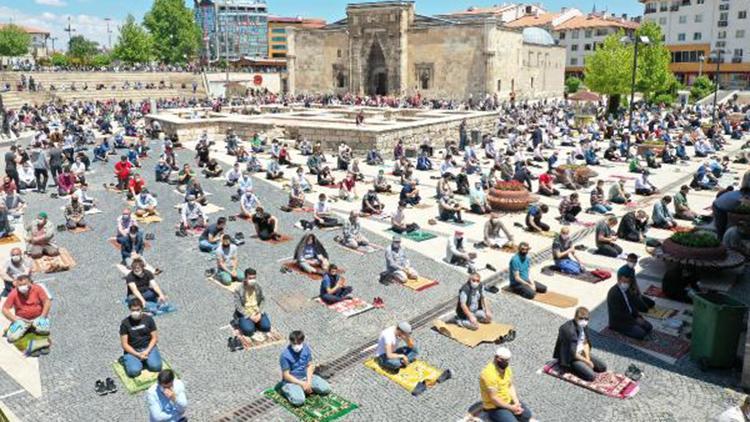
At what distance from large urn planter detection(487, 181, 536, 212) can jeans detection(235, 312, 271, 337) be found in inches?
401

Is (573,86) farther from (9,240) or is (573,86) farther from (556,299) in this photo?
(9,240)

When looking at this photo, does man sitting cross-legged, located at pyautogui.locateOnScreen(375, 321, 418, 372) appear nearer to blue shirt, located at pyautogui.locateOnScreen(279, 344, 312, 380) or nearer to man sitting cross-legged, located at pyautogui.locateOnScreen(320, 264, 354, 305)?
blue shirt, located at pyautogui.locateOnScreen(279, 344, 312, 380)

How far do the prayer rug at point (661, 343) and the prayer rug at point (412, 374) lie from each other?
119 inches

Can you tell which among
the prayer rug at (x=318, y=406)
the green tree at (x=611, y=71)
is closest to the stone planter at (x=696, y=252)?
the prayer rug at (x=318, y=406)

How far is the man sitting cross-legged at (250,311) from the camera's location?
9672mm

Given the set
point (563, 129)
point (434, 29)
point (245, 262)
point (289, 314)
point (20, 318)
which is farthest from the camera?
point (434, 29)

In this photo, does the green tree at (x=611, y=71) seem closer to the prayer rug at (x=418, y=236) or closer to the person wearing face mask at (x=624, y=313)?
the prayer rug at (x=418, y=236)

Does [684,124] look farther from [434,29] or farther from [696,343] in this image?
[696,343]

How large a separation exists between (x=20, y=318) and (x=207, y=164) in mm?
15166

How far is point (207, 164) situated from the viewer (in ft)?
79.8

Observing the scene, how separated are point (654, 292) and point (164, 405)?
29.6 ft

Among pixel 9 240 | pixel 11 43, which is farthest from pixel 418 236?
pixel 11 43

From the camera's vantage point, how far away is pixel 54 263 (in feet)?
42.7

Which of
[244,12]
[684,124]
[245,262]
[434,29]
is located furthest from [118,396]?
[244,12]
